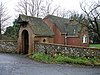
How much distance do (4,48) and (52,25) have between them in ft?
38.7

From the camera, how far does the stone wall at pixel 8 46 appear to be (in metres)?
31.1

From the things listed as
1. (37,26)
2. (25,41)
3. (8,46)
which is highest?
(37,26)

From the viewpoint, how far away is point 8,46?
31.4m

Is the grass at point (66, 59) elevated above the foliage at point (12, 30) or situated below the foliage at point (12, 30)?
below

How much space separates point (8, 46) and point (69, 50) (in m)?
13.2

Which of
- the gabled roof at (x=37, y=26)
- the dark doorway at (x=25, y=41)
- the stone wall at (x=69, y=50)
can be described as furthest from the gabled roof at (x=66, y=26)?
the stone wall at (x=69, y=50)

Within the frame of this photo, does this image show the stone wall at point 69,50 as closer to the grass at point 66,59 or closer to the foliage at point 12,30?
the grass at point 66,59

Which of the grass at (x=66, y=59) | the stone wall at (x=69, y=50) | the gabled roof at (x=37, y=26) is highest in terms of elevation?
the gabled roof at (x=37, y=26)

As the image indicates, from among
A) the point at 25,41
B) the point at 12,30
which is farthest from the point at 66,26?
the point at 12,30

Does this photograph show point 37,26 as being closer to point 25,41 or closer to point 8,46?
point 25,41

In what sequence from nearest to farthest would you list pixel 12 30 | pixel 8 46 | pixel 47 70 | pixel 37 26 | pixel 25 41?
pixel 47 70
pixel 37 26
pixel 25 41
pixel 8 46
pixel 12 30

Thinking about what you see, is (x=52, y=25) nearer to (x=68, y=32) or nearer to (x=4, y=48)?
(x=68, y=32)

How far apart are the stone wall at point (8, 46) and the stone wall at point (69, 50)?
19.4 feet

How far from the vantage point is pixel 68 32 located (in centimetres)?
4081
